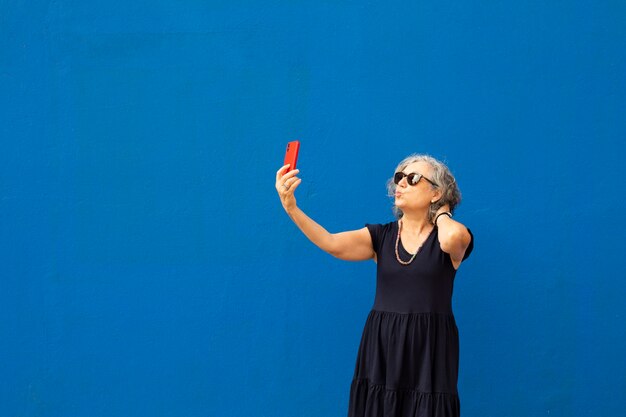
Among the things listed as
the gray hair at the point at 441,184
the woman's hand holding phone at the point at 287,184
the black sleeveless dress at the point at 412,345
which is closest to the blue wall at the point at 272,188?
the gray hair at the point at 441,184

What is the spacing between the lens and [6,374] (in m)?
3.82

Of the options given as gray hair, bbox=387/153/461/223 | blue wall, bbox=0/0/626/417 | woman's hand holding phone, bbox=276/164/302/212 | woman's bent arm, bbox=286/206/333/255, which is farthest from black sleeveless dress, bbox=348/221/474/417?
blue wall, bbox=0/0/626/417

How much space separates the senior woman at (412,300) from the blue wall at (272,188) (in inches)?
22.5

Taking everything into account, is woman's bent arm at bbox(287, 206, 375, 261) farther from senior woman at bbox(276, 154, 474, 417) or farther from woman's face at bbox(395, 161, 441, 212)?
woman's face at bbox(395, 161, 441, 212)

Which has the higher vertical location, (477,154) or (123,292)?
(477,154)

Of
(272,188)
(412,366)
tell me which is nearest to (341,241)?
(412,366)

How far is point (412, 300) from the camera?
10.3 feet

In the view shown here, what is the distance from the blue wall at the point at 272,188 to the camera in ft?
12.5

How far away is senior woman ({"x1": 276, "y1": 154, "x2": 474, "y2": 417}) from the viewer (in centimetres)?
309

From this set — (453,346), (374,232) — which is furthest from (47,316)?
(453,346)

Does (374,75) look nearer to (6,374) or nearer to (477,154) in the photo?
(477,154)

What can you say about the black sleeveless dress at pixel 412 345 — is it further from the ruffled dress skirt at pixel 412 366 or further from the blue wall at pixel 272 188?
the blue wall at pixel 272 188

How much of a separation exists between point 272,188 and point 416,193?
2.89 ft

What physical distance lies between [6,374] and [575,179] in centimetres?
288
